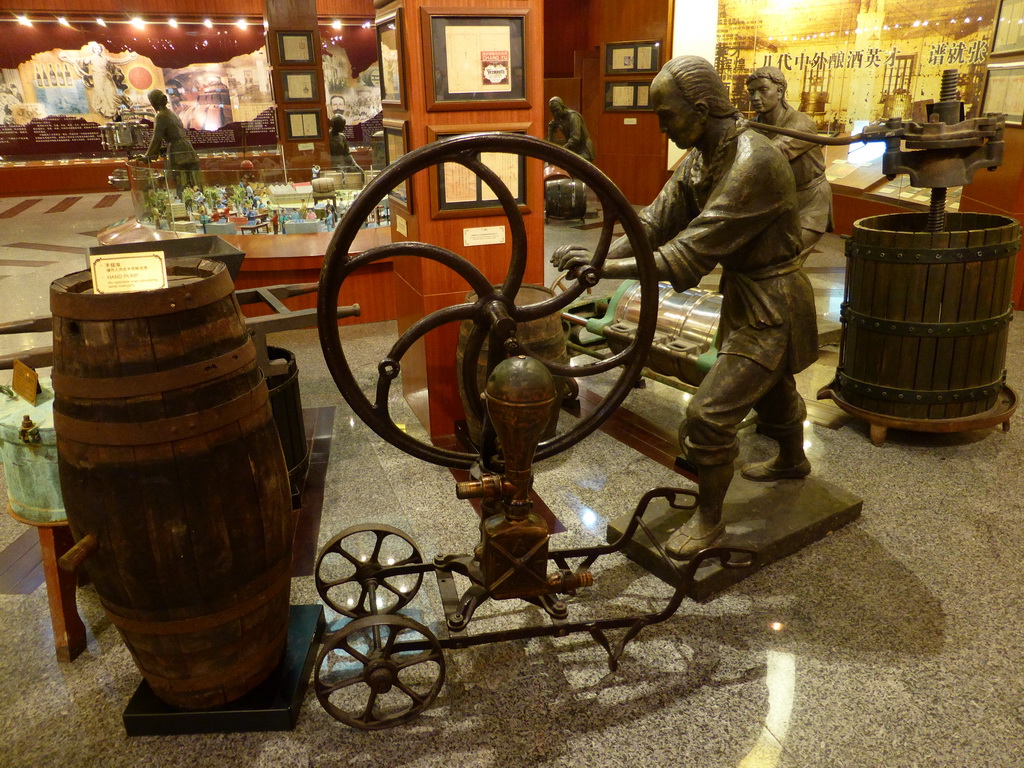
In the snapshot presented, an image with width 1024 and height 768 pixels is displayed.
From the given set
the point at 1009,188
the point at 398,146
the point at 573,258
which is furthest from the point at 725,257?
the point at 1009,188

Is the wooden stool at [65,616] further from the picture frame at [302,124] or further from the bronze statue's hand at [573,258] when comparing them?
the picture frame at [302,124]

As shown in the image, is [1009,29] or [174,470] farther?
[1009,29]

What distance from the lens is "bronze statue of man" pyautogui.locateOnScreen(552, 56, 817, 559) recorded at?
2541mm

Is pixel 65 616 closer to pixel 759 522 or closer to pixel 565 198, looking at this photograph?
pixel 759 522

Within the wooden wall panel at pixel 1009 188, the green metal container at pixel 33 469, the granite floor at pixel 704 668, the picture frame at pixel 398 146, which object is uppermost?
the picture frame at pixel 398 146

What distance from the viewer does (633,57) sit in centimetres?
1075

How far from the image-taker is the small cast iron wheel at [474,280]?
194cm

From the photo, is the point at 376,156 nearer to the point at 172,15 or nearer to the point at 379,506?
the point at 379,506

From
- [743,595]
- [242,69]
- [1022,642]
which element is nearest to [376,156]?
[743,595]

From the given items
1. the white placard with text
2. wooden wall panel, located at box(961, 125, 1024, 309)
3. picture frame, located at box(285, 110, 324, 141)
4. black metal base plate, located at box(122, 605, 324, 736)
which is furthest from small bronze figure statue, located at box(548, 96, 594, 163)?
black metal base plate, located at box(122, 605, 324, 736)

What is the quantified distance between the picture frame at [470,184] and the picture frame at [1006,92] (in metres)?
4.14

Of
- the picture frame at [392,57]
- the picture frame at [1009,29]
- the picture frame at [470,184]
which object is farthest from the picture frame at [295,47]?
the picture frame at [1009,29]

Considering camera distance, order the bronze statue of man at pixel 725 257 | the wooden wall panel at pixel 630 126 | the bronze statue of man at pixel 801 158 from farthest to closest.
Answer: the wooden wall panel at pixel 630 126, the bronze statue of man at pixel 801 158, the bronze statue of man at pixel 725 257

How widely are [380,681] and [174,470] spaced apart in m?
0.83
